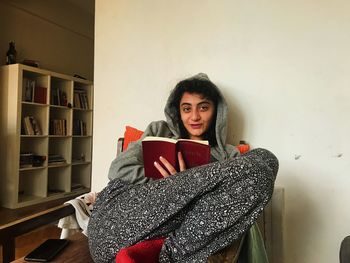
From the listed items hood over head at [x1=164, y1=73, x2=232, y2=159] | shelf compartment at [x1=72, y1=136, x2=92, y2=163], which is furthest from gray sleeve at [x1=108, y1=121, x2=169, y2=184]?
shelf compartment at [x1=72, y1=136, x2=92, y2=163]

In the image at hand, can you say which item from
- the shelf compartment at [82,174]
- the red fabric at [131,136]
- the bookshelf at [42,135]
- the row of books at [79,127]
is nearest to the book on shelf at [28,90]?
the bookshelf at [42,135]

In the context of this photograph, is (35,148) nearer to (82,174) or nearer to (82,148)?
(82,148)

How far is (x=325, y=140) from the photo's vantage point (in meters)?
0.92

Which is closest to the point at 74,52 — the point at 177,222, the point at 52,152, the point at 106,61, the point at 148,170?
the point at 52,152

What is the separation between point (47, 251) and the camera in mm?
683

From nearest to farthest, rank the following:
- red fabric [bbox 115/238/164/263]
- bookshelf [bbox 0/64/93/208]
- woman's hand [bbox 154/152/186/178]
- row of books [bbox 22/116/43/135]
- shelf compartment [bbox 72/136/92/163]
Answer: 1. red fabric [bbox 115/238/164/263]
2. woman's hand [bbox 154/152/186/178]
3. bookshelf [bbox 0/64/93/208]
4. row of books [bbox 22/116/43/135]
5. shelf compartment [bbox 72/136/92/163]

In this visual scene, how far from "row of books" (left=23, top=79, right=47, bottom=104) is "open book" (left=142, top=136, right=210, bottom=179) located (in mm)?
2140

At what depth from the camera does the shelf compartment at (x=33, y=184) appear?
8.52 feet

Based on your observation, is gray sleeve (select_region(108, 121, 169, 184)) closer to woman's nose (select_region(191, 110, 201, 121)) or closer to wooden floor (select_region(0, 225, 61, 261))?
woman's nose (select_region(191, 110, 201, 121))

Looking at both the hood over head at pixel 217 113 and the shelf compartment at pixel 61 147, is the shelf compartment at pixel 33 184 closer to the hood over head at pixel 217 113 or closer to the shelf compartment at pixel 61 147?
the shelf compartment at pixel 61 147

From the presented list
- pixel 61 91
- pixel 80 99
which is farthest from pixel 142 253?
pixel 80 99

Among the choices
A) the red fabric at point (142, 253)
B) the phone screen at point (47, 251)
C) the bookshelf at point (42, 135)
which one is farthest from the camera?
the bookshelf at point (42, 135)

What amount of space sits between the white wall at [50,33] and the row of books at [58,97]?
31 cm

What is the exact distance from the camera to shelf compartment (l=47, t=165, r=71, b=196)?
2.82 metres
